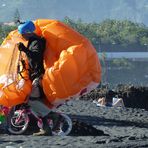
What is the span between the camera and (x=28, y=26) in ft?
35.4

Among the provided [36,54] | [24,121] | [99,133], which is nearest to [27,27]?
[36,54]

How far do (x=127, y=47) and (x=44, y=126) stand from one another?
85.8m

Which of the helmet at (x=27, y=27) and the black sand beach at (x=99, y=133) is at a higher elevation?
the helmet at (x=27, y=27)

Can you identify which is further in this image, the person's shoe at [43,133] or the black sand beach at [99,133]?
the person's shoe at [43,133]

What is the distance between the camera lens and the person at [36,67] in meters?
10.6

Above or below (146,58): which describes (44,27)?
above

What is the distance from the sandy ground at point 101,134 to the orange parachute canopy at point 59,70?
2.35 feet

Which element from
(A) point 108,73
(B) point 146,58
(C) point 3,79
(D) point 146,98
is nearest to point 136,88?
(D) point 146,98

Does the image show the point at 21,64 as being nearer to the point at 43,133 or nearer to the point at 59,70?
the point at 59,70

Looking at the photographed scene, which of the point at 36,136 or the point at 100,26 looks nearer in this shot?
the point at 36,136

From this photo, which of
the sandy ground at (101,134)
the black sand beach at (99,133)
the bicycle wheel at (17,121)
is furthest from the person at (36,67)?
the sandy ground at (101,134)

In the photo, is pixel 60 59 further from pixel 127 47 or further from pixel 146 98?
pixel 127 47

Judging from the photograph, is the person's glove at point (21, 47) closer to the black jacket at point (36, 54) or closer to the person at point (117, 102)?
the black jacket at point (36, 54)

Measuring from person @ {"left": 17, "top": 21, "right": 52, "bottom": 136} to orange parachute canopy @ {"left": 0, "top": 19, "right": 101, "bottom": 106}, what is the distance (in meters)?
0.10
